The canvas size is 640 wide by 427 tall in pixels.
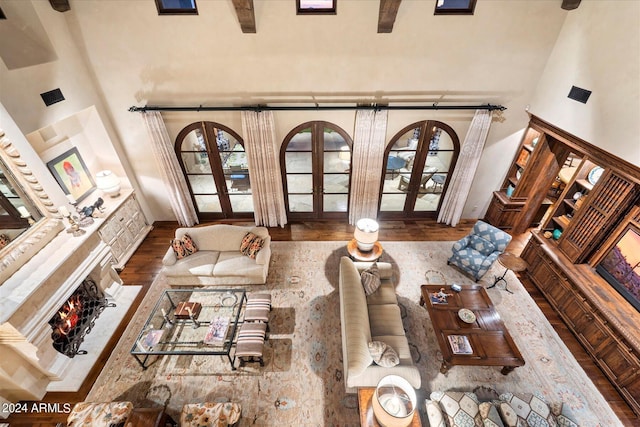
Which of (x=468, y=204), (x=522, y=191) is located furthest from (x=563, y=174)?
(x=468, y=204)

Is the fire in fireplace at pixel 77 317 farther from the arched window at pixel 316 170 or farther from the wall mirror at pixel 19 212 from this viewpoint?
the arched window at pixel 316 170

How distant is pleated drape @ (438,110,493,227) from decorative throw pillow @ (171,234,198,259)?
5252 mm

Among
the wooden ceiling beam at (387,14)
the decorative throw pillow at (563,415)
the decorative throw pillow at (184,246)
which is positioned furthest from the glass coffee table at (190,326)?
the wooden ceiling beam at (387,14)

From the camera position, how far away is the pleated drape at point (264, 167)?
532 cm

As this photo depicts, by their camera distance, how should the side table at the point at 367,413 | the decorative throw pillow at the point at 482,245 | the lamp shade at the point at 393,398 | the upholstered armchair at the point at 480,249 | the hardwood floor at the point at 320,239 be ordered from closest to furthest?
the lamp shade at the point at 393,398, the side table at the point at 367,413, the hardwood floor at the point at 320,239, the upholstered armchair at the point at 480,249, the decorative throw pillow at the point at 482,245

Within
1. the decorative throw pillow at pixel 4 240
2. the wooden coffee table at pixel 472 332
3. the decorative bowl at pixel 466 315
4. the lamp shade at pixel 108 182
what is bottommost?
the wooden coffee table at pixel 472 332

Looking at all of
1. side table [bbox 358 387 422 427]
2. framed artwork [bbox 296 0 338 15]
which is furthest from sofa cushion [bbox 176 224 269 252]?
framed artwork [bbox 296 0 338 15]

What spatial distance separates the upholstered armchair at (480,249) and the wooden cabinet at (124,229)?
6254 millimetres

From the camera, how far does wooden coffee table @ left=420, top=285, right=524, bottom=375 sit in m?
3.66

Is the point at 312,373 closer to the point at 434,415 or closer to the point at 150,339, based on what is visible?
the point at 434,415

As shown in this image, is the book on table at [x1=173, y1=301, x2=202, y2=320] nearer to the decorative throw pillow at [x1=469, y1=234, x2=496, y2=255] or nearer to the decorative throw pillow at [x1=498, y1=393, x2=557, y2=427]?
the decorative throw pillow at [x1=498, y1=393, x2=557, y2=427]

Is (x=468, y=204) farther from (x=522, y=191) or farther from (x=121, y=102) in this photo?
(x=121, y=102)

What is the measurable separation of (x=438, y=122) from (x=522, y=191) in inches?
89.8

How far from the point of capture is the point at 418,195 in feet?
22.1
